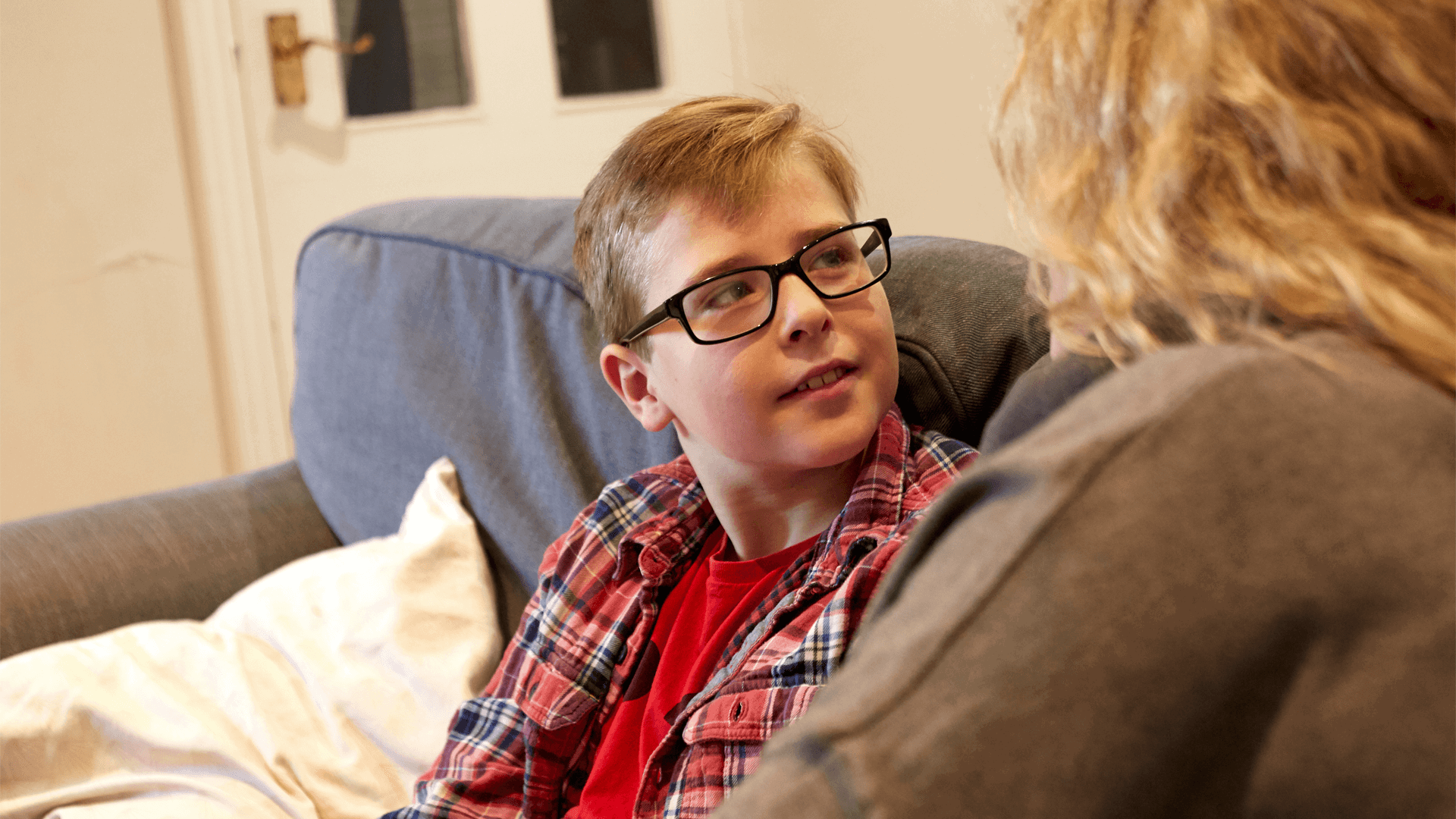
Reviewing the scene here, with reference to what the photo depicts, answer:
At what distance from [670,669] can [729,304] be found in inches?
12.7

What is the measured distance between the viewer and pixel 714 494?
3.31 feet

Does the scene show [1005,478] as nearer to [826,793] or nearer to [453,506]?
[826,793]

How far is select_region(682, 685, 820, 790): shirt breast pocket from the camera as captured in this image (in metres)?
0.76

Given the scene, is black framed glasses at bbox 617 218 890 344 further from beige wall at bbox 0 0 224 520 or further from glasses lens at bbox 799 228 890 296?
beige wall at bbox 0 0 224 520

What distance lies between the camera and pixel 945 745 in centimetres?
32

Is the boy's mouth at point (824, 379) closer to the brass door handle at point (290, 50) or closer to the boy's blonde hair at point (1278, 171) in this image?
the boy's blonde hair at point (1278, 171)

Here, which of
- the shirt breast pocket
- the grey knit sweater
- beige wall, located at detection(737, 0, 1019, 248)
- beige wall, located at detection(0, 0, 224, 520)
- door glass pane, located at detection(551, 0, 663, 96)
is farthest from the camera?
door glass pane, located at detection(551, 0, 663, 96)

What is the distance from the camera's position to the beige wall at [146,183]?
2469 millimetres

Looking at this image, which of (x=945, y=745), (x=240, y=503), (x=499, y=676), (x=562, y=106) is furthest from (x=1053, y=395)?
(x=562, y=106)

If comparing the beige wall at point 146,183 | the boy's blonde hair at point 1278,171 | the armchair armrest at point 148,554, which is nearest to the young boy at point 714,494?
the boy's blonde hair at point 1278,171

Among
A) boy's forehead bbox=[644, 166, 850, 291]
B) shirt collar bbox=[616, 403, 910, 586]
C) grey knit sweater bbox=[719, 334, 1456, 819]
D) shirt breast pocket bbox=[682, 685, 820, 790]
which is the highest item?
boy's forehead bbox=[644, 166, 850, 291]

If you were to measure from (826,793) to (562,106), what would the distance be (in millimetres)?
2649

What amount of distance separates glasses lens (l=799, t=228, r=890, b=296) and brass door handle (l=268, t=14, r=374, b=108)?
82.4 inches

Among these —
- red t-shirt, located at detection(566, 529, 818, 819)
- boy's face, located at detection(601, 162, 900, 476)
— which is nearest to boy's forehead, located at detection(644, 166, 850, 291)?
boy's face, located at detection(601, 162, 900, 476)
